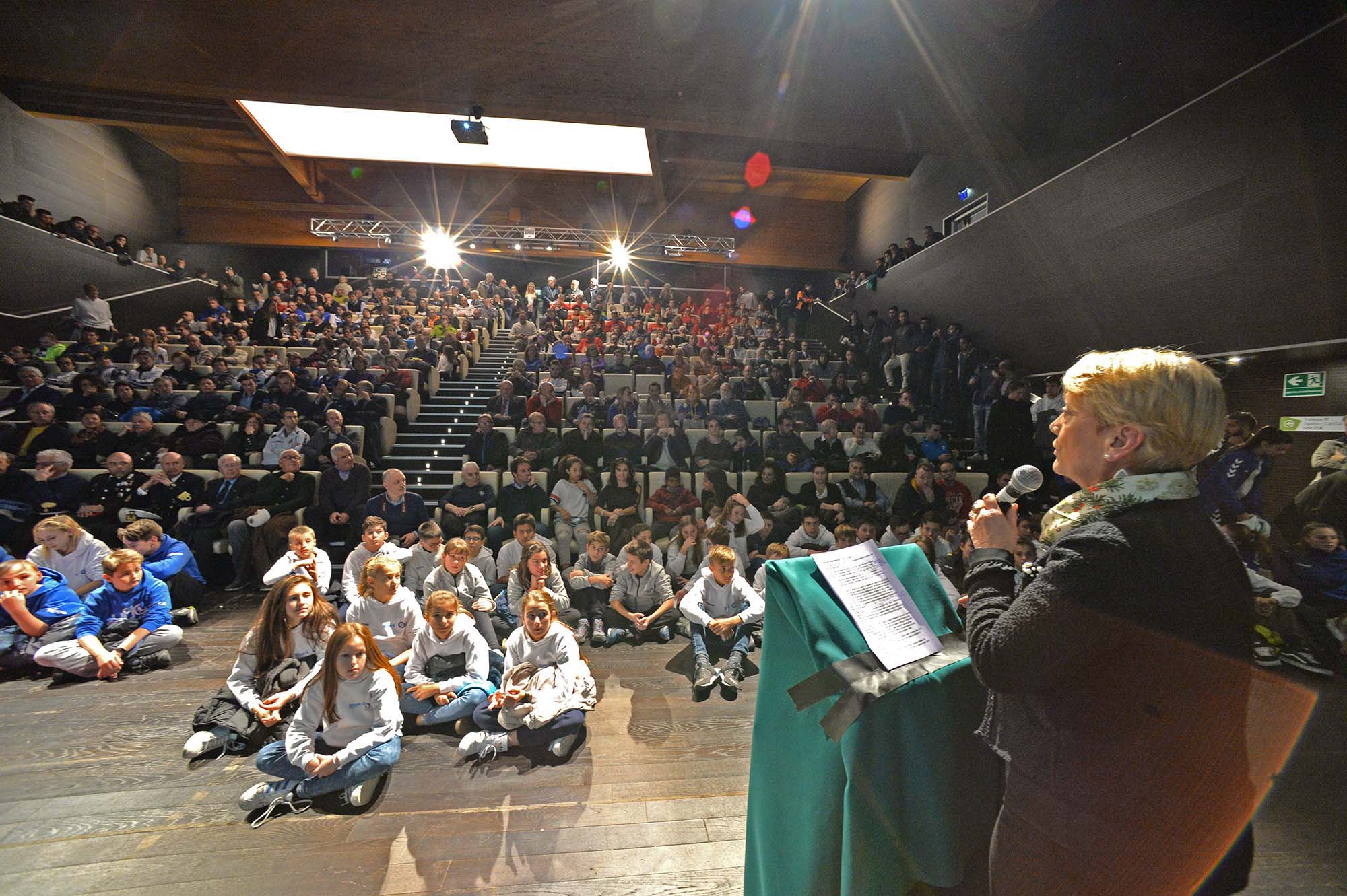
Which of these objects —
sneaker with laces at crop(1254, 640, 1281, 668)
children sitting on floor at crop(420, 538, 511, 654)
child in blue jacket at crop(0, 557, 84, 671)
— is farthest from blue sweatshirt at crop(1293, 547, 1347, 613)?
child in blue jacket at crop(0, 557, 84, 671)

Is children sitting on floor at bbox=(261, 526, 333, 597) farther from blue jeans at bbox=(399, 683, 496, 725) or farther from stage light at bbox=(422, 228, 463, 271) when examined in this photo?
stage light at bbox=(422, 228, 463, 271)

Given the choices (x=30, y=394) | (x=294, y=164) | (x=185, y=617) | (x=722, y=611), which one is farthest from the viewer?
(x=294, y=164)

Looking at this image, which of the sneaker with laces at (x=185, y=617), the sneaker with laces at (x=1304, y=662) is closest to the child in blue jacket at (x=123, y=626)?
the sneaker with laces at (x=185, y=617)

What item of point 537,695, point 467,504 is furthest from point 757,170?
point 537,695

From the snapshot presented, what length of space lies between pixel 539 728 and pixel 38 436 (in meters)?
6.29

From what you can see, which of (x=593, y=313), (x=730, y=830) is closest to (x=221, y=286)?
(x=593, y=313)

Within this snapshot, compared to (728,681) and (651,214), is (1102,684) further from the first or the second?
(651,214)

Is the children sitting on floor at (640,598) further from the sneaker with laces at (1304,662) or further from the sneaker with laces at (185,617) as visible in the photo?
the sneaker with laces at (1304,662)

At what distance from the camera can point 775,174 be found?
12516 mm

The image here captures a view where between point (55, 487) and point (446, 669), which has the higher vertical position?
point (55, 487)

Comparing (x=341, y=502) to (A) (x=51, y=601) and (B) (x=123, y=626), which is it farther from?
(A) (x=51, y=601)

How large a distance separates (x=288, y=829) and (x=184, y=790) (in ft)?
1.99

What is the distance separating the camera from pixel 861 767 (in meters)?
1.02

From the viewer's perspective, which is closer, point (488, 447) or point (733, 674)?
point (733, 674)
